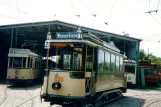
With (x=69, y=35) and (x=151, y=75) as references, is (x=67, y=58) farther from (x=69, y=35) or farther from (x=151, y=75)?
(x=151, y=75)

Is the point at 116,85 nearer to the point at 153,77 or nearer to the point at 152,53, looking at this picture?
the point at 153,77

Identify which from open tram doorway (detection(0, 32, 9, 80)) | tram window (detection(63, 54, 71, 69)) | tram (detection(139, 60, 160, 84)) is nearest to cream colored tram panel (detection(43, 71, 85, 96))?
tram window (detection(63, 54, 71, 69))

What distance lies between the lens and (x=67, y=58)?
29.8ft

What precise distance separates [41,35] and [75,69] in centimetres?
1953

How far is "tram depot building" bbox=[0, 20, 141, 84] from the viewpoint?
2219cm

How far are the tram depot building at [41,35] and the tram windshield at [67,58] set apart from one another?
924 cm

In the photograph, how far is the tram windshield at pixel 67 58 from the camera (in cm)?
871

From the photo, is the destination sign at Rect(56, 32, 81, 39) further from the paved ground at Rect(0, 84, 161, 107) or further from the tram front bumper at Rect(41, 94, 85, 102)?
the paved ground at Rect(0, 84, 161, 107)

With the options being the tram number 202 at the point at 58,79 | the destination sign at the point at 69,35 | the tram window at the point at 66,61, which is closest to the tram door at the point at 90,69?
the destination sign at the point at 69,35

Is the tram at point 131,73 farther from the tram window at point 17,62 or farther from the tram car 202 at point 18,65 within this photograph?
the tram window at point 17,62

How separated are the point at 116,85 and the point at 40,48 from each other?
20676 millimetres

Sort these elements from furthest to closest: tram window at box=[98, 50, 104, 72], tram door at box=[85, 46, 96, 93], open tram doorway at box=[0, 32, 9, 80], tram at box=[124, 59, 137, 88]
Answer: open tram doorway at box=[0, 32, 9, 80] < tram at box=[124, 59, 137, 88] < tram window at box=[98, 50, 104, 72] < tram door at box=[85, 46, 96, 93]

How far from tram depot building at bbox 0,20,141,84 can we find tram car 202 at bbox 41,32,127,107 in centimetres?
927

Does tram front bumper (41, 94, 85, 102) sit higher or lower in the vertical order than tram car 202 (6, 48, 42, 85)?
lower
